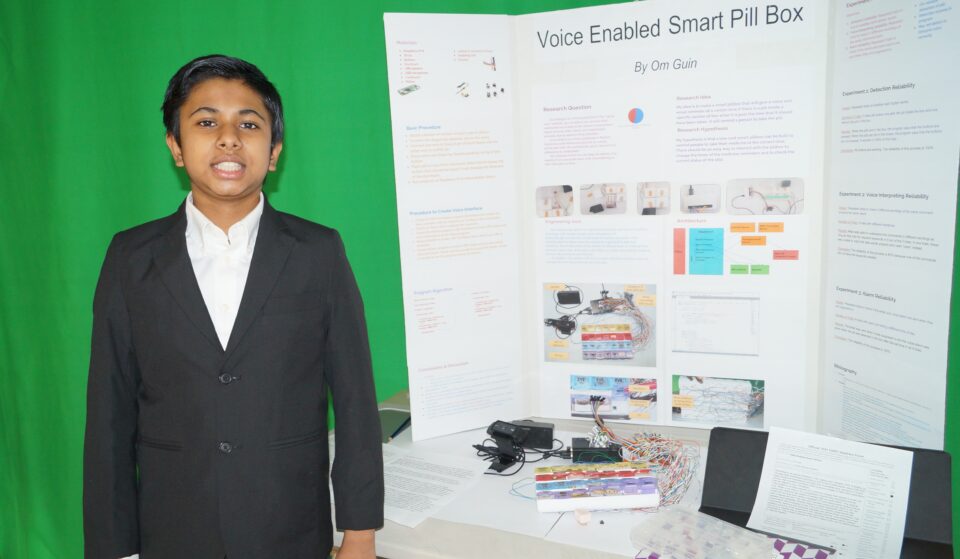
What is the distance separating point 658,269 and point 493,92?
0.76 metres

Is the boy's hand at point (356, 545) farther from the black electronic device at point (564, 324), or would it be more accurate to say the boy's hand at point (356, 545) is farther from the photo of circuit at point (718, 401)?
the photo of circuit at point (718, 401)

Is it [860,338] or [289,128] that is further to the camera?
[289,128]

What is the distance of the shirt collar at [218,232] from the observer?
1.43 metres

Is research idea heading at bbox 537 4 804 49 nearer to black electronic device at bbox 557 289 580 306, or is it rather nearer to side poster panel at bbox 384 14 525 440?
side poster panel at bbox 384 14 525 440

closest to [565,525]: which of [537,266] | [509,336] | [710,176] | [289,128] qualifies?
[509,336]

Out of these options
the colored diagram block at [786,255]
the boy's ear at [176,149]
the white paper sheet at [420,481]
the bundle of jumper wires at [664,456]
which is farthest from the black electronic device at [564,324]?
the boy's ear at [176,149]

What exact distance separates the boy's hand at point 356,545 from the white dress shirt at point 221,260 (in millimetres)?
448

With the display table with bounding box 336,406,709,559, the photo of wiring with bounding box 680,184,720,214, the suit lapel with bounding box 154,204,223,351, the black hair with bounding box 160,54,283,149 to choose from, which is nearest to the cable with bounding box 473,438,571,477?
the display table with bounding box 336,406,709,559

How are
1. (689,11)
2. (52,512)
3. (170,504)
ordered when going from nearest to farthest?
(170,504) < (689,11) < (52,512)

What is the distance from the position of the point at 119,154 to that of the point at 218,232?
138cm

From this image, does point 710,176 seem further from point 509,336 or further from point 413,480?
point 413,480

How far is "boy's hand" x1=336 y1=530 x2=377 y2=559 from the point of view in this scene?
1453 millimetres

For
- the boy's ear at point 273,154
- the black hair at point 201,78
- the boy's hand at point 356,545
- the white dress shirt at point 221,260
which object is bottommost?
the boy's hand at point 356,545

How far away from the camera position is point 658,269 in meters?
2.12
